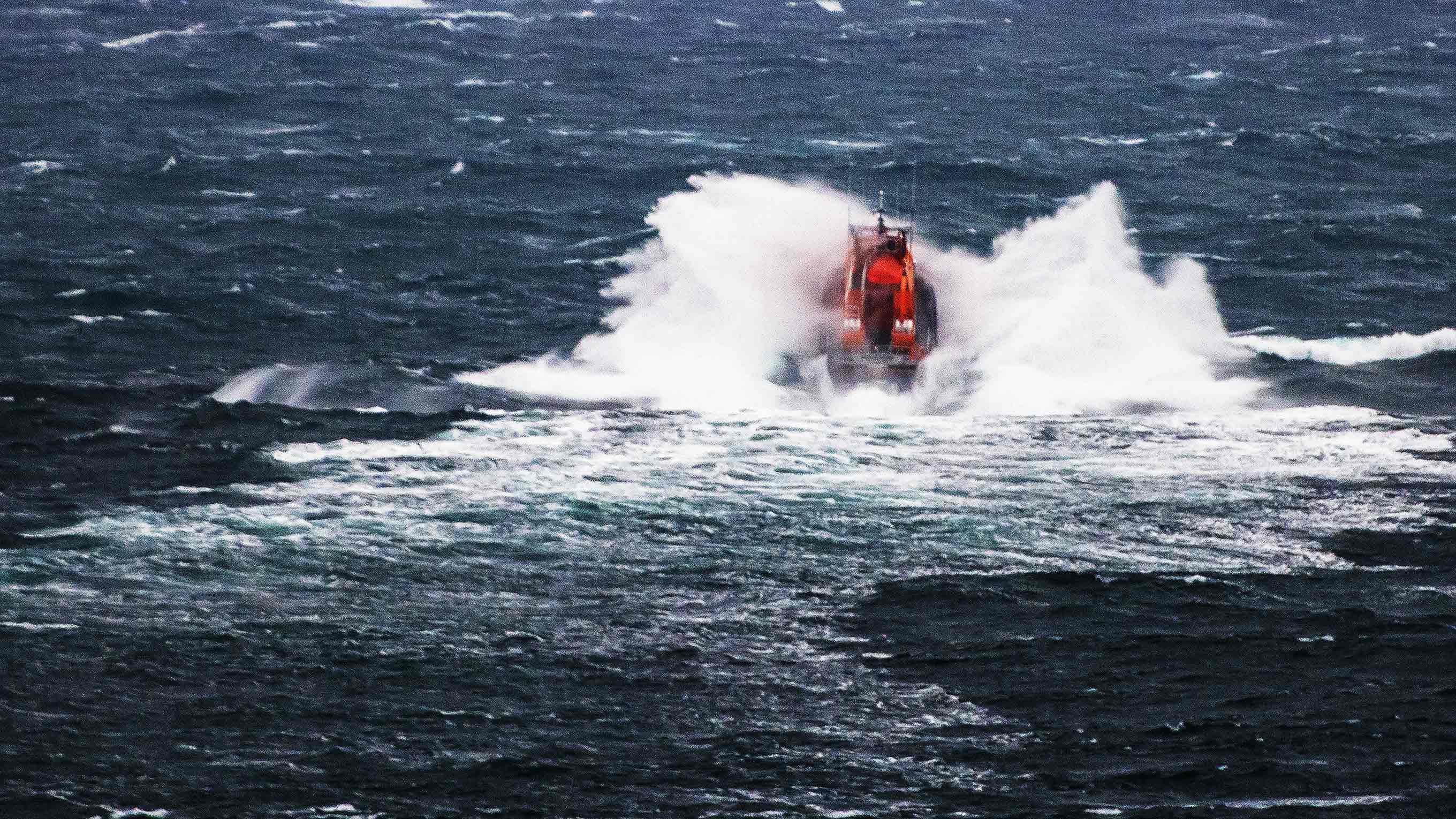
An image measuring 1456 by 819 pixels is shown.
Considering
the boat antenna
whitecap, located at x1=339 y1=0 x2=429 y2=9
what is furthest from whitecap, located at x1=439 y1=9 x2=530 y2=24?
the boat antenna

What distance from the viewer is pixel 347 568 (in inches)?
1956

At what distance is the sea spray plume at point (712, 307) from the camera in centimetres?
6419

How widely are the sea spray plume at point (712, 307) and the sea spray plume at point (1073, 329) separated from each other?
15.5 feet

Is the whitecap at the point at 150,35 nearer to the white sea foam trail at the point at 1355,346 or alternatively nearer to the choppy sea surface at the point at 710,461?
the choppy sea surface at the point at 710,461

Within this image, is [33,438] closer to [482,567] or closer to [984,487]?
[482,567]

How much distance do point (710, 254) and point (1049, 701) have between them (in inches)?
1393

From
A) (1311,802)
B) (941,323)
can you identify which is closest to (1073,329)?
(941,323)

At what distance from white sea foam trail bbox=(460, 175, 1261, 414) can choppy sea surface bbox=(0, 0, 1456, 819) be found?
0.90 feet

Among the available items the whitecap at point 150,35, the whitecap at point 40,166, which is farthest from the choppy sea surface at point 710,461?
the whitecap at point 150,35

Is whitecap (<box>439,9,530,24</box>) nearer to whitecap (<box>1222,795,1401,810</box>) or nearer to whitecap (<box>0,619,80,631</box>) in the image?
whitecap (<box>0,619,80,631</box>)

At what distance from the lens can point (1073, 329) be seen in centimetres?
6825

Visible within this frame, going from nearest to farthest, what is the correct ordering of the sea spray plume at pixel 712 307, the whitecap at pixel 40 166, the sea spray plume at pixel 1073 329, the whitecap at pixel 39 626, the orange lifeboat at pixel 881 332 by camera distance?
the whitecap at pixel 39 626, the orange lifeboat at pixel 881 332, the sea spray plume at pixel 1073 329, the sea spray plume at pixel 712 307, the whitecap at pixel 40 166

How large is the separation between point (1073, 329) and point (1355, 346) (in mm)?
9402

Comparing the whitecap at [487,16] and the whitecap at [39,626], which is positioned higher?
the whitecap at [487,16]
